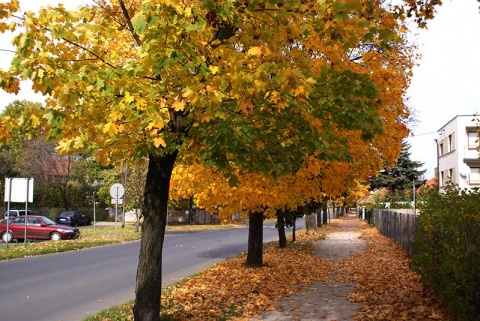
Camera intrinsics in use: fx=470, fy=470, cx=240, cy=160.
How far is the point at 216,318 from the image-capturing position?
25.0 ft

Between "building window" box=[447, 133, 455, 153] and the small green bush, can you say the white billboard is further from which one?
"building window" box=[447, 133, 455, 153]

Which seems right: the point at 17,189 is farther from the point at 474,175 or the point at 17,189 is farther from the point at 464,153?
the point at 474,175

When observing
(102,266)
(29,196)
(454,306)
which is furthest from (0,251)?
(454,306)

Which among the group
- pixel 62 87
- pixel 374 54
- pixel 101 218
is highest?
pixel 374 54

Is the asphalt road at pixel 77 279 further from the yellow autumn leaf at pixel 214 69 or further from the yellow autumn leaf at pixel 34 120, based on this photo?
the yellow autumn leaf at pixel 214 69

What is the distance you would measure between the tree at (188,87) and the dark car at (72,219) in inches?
1378

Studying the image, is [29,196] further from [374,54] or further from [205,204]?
[374,54]

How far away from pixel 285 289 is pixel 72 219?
33.7 m

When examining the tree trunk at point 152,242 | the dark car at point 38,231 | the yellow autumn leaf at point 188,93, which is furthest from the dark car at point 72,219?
the yellow autumn leaf at point 188,93

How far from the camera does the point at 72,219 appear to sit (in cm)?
4019

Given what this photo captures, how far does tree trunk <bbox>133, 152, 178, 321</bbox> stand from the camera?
6.58 metres

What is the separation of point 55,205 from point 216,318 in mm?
49657

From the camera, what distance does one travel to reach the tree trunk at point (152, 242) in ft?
21.6

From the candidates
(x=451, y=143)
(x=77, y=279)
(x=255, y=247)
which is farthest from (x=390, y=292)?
(x=451, y=143)
